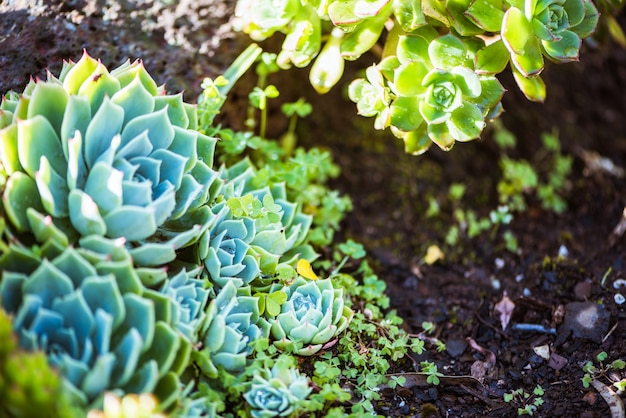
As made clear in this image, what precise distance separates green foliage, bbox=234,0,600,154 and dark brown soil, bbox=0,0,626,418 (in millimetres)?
472

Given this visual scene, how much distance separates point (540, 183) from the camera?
3219mm

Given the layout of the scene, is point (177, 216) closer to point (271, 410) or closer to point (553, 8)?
point (271, 410)

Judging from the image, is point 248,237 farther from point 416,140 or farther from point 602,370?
point 602,370

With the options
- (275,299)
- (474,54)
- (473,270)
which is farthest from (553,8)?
(275,299)

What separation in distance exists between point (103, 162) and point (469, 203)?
6.65 feet

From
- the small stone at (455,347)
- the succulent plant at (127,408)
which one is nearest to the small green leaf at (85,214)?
the succulent plant at (127,408)

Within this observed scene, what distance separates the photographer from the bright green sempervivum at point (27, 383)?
132cm

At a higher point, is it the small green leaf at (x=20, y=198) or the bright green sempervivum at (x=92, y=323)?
the small green leaf at (x=20, y=198)

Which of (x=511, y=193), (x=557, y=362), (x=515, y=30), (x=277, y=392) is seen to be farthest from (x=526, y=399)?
(x=511, y=193)

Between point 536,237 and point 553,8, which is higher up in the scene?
point 553,8

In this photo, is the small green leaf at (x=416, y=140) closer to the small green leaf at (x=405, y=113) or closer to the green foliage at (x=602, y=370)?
the small green leaf at (x=405, y=113)

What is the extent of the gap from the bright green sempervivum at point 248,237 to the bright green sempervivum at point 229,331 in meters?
0.06

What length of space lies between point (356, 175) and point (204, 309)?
1501 mm

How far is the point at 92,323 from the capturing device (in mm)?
1510
